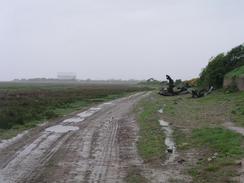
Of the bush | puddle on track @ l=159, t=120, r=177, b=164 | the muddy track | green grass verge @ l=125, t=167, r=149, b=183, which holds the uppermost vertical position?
the bush

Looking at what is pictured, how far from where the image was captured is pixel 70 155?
11.8m

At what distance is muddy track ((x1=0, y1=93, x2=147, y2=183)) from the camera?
30.4 ft

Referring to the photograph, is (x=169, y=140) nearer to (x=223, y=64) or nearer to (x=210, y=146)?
(x=210, y=146)

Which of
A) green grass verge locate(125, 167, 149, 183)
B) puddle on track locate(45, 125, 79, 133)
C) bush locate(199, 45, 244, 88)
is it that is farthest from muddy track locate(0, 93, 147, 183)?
bush locate(199, 45, 244, 88)

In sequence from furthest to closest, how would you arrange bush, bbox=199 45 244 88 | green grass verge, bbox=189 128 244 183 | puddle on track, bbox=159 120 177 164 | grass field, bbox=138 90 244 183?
bush, bbox=199 45 244 88, puddle on track, bbox=159 120 177 164, grass field, bbox=138 90 244 183, green grass verge, bbox=189 128 244 183

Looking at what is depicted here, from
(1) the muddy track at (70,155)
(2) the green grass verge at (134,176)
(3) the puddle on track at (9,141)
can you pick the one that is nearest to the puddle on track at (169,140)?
(1) the muddy track at (70,155)

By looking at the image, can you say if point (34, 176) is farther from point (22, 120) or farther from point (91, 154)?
point (22, 120)

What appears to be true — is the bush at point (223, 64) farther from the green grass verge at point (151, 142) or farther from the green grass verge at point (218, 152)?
the green grass verge at point (218, 152)

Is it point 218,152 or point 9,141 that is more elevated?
point 218,152

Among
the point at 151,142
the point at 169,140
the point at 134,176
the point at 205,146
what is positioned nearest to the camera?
the point at 134,176

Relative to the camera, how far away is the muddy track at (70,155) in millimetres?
9273

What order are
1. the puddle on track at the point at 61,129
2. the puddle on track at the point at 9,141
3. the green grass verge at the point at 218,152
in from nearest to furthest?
the green grass verge at the point at 218,152 < the puddle on track at the point at 9,141 < the puddle on track at the point at 61,129

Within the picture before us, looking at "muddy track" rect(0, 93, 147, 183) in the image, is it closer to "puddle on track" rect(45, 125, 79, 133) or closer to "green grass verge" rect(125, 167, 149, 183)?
"puddle on track" rect(45, 125, 79, 133)

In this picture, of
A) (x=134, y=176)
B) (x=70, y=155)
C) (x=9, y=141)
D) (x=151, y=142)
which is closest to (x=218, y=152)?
(x=151, y=142)
